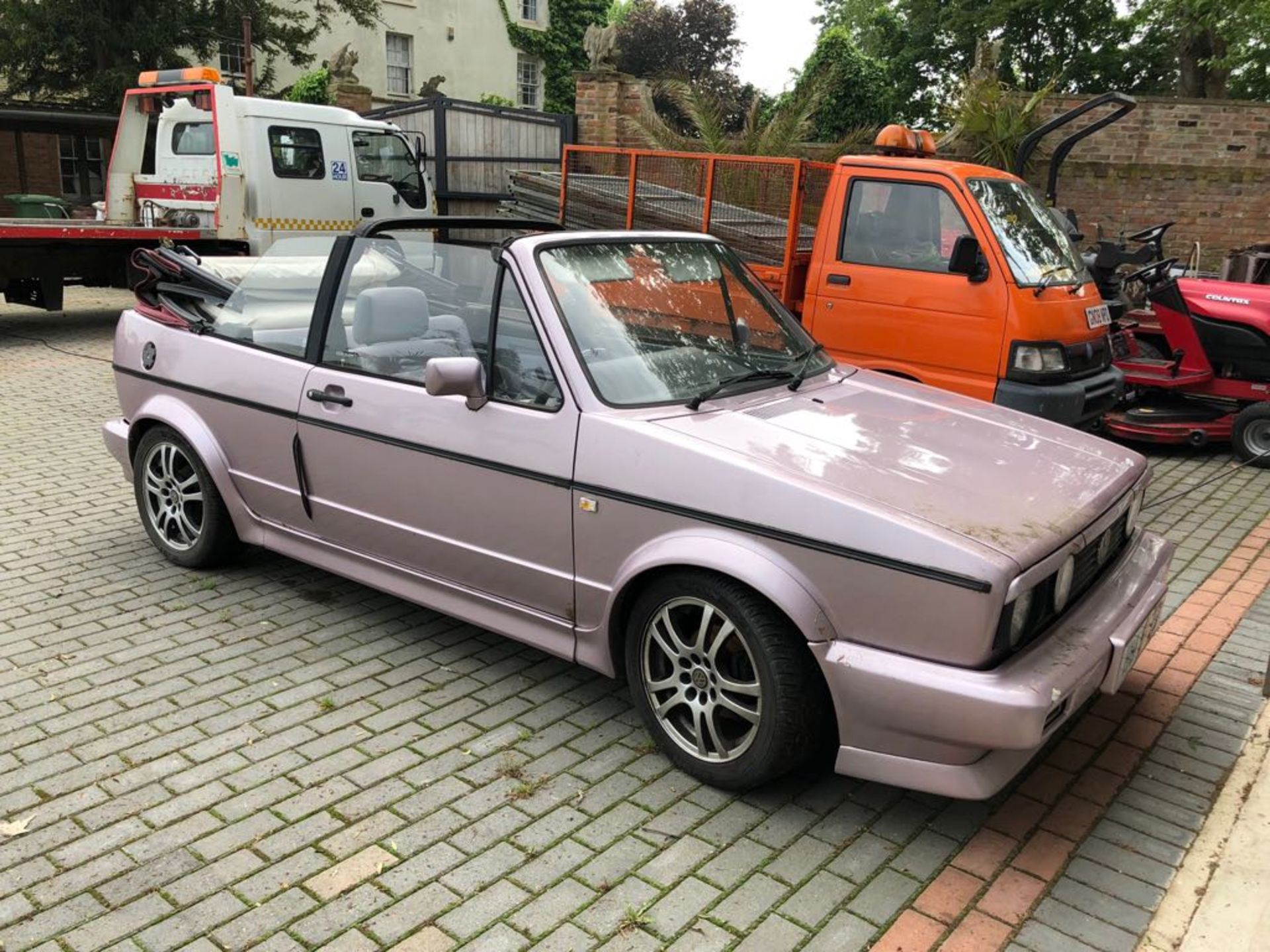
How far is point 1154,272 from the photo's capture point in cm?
786

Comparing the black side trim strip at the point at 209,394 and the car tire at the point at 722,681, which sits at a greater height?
the black side trim strip at the point at 209,394

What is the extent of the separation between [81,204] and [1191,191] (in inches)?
787

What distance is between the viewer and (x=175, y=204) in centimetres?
1302

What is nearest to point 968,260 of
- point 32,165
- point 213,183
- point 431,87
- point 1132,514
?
point 1132,514

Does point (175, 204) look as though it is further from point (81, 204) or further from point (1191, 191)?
point (1191, 191)

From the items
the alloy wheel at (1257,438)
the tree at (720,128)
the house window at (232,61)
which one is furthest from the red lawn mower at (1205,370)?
the house window at (232,61)

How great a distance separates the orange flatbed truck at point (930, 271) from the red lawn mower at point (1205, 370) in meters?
1.02

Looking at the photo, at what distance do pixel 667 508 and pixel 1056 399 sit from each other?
3.96 metres

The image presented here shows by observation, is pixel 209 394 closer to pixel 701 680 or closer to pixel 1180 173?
pixel 701 680

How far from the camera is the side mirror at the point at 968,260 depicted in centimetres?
625

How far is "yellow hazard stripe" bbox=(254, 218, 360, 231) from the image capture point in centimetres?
1267

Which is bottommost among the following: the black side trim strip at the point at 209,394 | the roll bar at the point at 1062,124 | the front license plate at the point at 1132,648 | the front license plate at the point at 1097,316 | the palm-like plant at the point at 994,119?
the front license plate at the point at 1132,648

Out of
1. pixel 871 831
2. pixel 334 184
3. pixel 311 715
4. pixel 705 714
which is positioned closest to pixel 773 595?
pixel 705 714

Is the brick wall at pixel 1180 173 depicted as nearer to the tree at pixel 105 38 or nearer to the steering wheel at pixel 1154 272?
the steering wheel at pixel 1154 272
